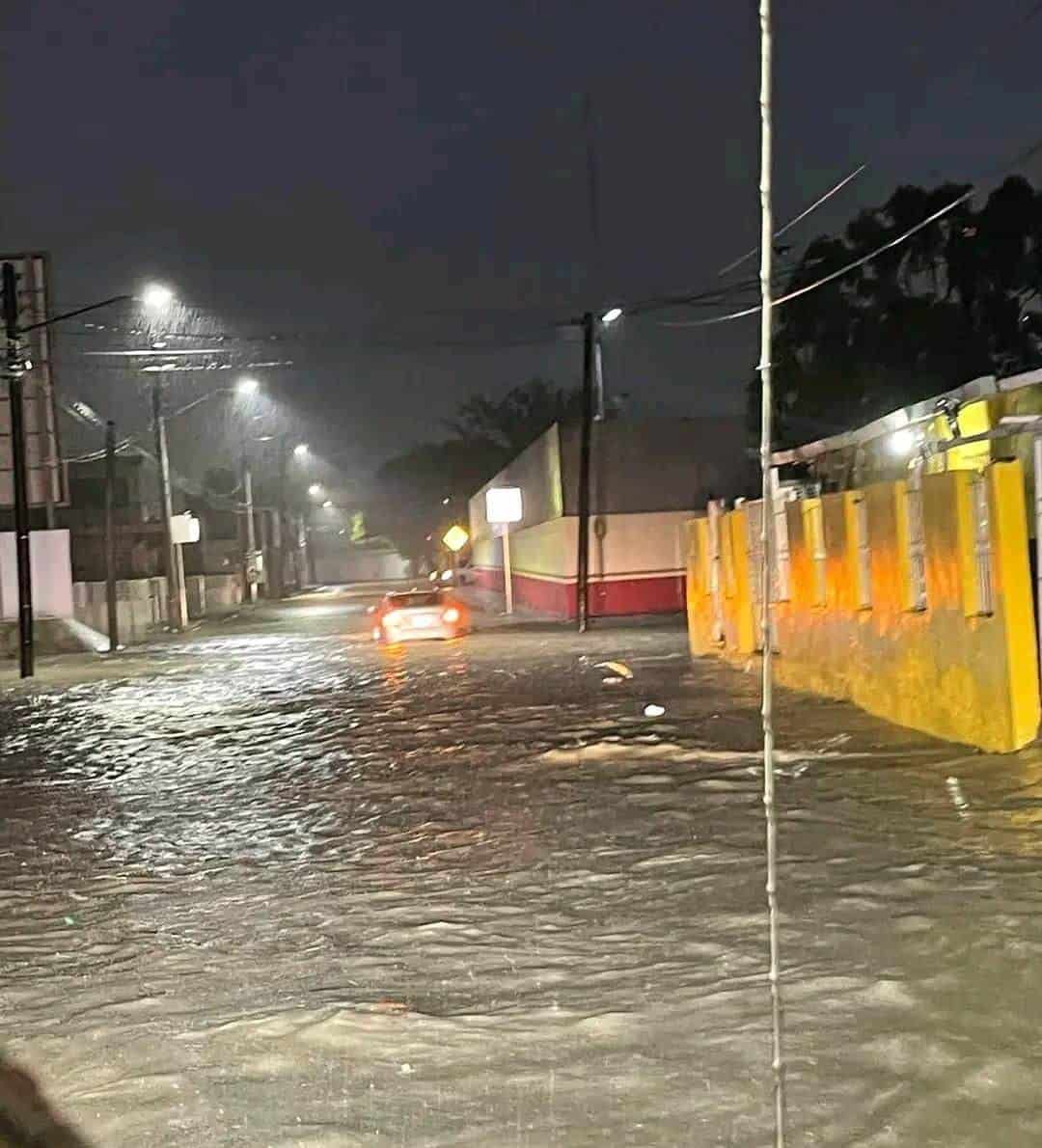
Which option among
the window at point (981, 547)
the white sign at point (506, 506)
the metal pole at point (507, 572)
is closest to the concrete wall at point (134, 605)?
the metal pole at point (507, 572)

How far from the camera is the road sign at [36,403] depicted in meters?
28.7

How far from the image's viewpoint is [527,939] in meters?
6.88

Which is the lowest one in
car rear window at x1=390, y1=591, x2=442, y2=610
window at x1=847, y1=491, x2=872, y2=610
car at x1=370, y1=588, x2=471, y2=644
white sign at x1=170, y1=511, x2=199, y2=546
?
car at x1=370, y1=588, x2=471, y2=644

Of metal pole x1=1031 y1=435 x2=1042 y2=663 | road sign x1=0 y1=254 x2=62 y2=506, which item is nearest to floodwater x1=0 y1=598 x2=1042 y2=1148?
metal pole x1=1031 y1=435 x2=1042 y2=663

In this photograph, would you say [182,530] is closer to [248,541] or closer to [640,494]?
[640,494]

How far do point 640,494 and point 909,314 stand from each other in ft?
24.7

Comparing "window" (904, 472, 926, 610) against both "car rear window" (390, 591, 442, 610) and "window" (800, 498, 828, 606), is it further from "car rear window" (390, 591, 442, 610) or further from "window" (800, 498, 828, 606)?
"car rear window" (390, 591, 442, 610)

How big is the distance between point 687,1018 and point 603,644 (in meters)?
20.9

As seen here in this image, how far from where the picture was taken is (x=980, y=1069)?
15.9 feet

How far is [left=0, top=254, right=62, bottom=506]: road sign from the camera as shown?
28672mm

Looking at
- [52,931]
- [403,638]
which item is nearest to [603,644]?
[403,638]

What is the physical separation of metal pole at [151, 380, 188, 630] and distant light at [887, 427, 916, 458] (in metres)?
25.3

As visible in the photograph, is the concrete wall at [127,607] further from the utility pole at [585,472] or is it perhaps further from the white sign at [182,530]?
the utility pole at [585,472]

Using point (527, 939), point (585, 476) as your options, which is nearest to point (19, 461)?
point (585, 476)
